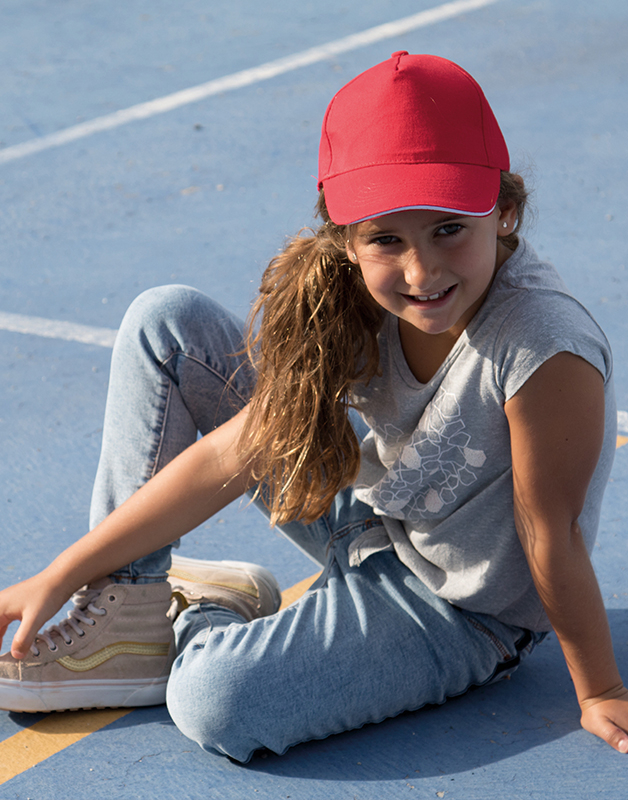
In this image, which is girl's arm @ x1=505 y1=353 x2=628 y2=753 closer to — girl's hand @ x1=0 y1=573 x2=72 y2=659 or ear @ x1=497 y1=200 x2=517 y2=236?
ear @ x1=497 y1=200 x2=517 y2=236

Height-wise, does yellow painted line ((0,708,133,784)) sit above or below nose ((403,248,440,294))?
below

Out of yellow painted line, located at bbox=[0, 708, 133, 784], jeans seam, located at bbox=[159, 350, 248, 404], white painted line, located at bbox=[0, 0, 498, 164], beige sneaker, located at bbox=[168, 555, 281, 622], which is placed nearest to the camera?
yellow painted line, located at bbox=[0, 708, 133, 784]

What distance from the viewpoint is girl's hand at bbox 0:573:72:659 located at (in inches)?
72.8

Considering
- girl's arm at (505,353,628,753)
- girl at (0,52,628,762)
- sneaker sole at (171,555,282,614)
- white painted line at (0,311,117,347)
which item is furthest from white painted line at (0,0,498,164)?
girl's arm at (505,353,628,753)

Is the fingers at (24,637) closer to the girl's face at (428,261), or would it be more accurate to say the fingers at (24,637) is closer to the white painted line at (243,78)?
the girl's face at (428,261)

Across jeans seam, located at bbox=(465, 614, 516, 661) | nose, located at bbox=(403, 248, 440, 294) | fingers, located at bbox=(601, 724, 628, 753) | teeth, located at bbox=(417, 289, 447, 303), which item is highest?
nose, located at bbox=(403, 248, 440, 294)

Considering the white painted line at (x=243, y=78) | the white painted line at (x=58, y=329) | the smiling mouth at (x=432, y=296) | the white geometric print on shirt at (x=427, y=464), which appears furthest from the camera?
the white painted line at (x=243, y=78)

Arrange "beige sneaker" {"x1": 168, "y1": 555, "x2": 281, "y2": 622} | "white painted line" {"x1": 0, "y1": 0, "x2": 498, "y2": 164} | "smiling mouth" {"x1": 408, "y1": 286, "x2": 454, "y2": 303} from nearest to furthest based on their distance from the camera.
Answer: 1. "smiling mouth" {"x1": 408, "y1": 286, "x2": 454, "y2": 303}
2. "beige sneaker" {"x1": 168, "y1": 555, "x2": 281, "y2": 622}
3. "white painted line" {"x1": 0, "y1": 0, "x2": 498, "y2": 164}

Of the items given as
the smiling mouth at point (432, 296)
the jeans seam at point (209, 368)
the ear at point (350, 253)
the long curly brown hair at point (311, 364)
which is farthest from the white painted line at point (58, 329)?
the smiling mouth at point (432, 296)

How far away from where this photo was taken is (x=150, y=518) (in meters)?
1.87

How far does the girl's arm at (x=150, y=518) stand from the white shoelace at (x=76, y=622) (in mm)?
53

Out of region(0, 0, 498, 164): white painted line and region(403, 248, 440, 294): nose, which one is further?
region(0, 0, 498, 164): white painted line

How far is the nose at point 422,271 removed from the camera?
5.02ft

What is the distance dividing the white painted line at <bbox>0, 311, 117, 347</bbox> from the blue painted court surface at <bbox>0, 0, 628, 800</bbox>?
12mm
